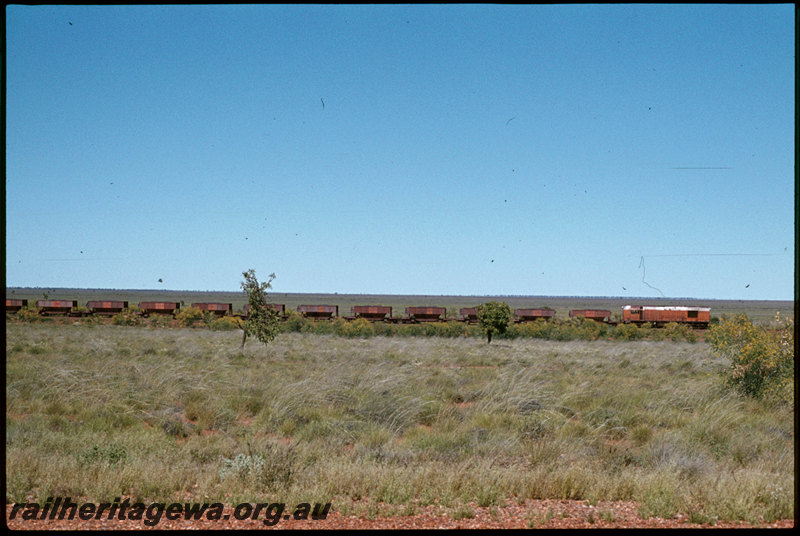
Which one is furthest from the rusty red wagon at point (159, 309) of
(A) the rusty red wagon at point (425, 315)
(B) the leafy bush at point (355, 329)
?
(A) the rusty red wagon at point (425, 315)

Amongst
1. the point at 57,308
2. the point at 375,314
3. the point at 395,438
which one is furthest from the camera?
the point at 57,308

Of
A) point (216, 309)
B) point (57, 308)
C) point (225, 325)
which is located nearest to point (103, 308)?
point (57, 308)

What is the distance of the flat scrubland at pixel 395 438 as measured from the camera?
6918 millimetres

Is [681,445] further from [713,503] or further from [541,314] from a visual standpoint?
[541,314]

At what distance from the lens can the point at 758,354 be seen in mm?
13922

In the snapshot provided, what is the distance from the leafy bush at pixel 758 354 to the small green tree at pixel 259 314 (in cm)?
1838

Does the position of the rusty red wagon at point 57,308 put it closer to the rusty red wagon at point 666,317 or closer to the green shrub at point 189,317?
the green shrub at point 189,317

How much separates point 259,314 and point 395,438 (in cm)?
1739

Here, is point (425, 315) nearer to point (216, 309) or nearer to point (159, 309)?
point (216, 309)

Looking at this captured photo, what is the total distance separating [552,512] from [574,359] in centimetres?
1998

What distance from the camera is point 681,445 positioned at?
9.88 m

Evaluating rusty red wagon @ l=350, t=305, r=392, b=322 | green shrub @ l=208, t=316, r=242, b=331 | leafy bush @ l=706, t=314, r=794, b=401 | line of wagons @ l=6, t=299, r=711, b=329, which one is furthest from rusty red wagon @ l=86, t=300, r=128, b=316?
leafy bush @ l=706, t=314, r=794, b=401

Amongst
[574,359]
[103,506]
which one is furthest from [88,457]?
[574,359]

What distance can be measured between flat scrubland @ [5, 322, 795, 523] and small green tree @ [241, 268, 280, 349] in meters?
5.14
